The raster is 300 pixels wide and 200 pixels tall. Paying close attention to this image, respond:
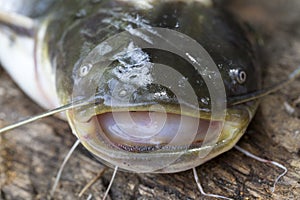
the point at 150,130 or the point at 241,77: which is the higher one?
the point at 241,77

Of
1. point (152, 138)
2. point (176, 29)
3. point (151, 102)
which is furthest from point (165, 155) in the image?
point (176, 29)

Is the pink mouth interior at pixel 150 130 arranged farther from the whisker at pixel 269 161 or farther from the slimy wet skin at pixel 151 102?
the whisker at pixel 269 161

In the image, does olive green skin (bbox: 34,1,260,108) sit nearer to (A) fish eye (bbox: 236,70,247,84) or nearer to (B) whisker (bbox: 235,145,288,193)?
(A) fish eye (bbox: 236,70,247,84)

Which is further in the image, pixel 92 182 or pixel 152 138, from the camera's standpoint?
pixel 92 182

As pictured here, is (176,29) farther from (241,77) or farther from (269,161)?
(269,161)

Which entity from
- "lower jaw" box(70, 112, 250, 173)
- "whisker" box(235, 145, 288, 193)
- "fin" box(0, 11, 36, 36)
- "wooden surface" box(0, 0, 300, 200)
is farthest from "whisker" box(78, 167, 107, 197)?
"fin" box(0, 11, 36, 36)

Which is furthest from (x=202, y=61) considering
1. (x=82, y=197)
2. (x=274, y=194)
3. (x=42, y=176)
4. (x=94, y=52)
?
(x=42, y=176)
